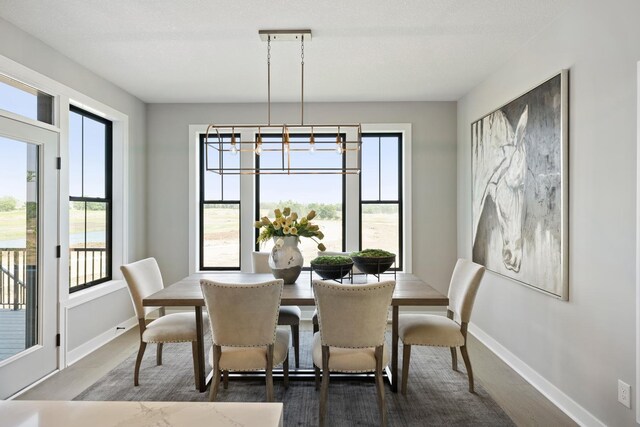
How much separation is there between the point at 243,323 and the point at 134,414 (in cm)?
154

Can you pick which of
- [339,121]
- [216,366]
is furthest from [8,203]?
[339,121]

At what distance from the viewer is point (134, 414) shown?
0.80m

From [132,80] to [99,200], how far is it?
4.20ft

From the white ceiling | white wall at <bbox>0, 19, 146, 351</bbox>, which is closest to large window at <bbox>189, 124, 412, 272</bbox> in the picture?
white wall at <bbox>0, 19, 146, 351</bbox>

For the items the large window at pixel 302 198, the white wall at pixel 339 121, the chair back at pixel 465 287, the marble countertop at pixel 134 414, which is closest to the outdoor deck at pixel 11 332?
the white wall at pixel 339 121

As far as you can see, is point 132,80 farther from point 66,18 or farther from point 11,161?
point 11,161

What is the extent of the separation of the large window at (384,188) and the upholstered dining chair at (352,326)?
8.64ft

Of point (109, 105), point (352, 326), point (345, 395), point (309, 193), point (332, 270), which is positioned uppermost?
point (109, 105)

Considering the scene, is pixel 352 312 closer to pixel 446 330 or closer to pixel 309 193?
pixel 446 330

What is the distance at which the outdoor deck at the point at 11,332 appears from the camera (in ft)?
8.95

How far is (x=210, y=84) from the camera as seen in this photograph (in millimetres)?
4125

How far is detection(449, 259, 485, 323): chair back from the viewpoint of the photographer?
2.80 metres

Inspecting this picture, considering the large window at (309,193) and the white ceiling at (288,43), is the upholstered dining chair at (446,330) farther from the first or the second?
the large window at (309,193)

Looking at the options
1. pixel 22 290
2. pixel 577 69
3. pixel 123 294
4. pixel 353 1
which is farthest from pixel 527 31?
pixel 123 294
